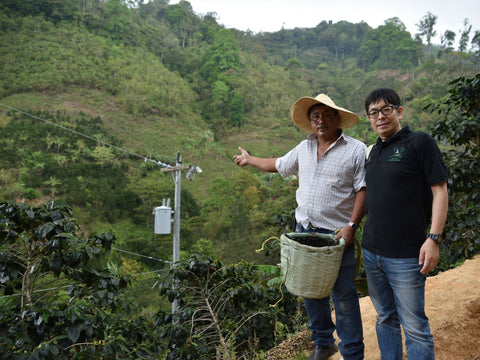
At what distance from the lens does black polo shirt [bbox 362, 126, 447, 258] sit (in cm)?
138

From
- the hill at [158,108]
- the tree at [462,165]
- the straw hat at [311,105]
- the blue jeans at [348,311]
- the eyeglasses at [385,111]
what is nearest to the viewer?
the eyeglasses at [385,111]

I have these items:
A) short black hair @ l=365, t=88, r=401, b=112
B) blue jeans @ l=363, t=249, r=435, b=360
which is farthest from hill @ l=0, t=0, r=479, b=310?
short black hair @ l=365, t=88, r=401, b=112

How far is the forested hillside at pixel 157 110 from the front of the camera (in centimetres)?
2152

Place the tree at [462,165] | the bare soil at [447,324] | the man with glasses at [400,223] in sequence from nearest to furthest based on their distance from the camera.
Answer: the man with glasses at [400,223] < the bare soil at [447,324] < the tree at [462,165]

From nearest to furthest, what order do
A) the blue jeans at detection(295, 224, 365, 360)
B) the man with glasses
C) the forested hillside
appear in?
the man with glasses < the blue jeans at detection(295, 224, 365, 360) < the forested hillside

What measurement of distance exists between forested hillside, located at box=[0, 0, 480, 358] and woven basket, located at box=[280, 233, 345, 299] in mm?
2391

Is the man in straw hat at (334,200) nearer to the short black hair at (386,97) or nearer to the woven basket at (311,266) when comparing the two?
the woven basket at (311,266)

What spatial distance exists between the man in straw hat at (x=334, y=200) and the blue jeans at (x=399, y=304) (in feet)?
0.47

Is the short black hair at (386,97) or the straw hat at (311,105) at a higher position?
the short black hair at (386,97)

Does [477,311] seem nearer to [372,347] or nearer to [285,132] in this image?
[372,347]

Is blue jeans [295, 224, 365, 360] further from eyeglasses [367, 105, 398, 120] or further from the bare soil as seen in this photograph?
eyeglasses [367, 105, 398, 120]

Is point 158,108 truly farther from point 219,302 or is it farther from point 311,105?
point 311,105

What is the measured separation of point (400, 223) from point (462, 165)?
2524 mm

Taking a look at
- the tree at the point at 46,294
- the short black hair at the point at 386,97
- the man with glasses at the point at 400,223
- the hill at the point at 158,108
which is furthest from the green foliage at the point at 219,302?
the short black hair at the point at 386,97
